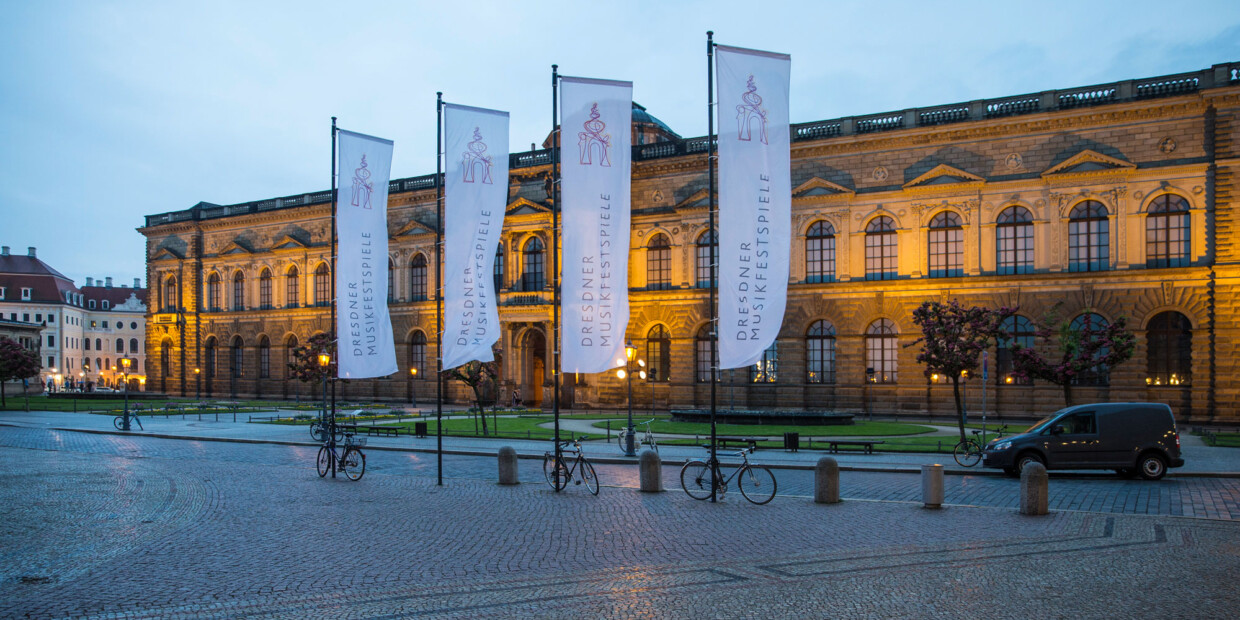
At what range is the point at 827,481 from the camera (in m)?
17.8

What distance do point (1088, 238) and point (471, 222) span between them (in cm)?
3296

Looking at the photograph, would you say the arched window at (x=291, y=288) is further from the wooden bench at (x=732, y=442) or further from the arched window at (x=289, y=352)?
the wooden bench at (x=732, y=442)

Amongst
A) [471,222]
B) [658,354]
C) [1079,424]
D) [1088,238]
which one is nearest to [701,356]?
[658,354]

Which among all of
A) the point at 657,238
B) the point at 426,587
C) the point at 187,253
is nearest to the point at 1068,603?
the point at 426,587

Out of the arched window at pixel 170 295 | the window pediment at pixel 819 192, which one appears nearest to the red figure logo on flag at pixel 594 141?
the window pediment at pixel 819 192

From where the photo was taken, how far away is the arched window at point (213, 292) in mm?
72750

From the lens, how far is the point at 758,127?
61.8ft

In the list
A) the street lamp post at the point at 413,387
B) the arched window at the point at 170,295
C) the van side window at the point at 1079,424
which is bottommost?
the street lamp post at the point at 413,387

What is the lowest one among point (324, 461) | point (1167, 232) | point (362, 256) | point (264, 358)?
point (324, 461)

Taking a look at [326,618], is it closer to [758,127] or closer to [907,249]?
[758,127]

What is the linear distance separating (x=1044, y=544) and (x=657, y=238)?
40.7 meters

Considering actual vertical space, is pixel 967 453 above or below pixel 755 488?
below

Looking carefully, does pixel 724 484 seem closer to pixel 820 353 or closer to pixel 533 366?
pixel 820 353

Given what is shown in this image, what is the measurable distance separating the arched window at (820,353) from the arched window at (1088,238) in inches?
483
